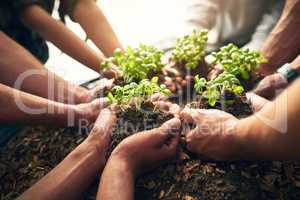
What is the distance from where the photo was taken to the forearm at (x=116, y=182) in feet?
3.27

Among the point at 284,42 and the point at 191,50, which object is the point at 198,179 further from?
the point at 284,42

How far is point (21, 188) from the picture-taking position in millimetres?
1207

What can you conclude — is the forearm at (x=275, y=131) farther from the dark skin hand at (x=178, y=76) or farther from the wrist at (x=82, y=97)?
the wrist at (x=82, y=97)

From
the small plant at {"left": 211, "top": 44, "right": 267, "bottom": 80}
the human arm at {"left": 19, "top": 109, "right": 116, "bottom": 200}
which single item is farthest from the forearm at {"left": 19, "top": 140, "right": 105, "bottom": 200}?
the small plant at {"left": 211, "top": 44, "right": 267, "bottom": 80}

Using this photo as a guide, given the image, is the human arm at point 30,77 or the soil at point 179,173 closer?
the soil at point 179,173

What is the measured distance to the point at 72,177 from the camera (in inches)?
43.2

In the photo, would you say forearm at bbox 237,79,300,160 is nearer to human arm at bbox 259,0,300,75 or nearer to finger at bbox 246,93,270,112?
finger at bbox 246,93,270,112

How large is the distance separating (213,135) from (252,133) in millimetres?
155

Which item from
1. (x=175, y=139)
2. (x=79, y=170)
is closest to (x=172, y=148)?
(x=175, y=139)

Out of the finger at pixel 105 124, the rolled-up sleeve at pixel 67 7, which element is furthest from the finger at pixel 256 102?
the rolled-up sleeve at pixel 67 7

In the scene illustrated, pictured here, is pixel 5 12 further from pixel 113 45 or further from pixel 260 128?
pixel 260 128

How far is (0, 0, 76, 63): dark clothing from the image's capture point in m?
1.55

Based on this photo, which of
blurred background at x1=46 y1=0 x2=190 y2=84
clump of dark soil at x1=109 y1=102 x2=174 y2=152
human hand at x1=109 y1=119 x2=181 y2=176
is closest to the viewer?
human hand at x1=109 y1=119 x2=181 y2=176

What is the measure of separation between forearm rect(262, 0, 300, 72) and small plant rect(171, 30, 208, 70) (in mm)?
341
